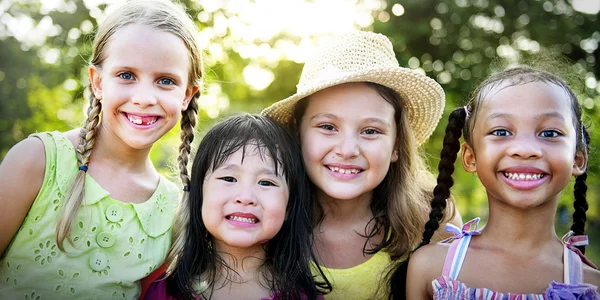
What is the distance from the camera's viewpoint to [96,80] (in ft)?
9.45

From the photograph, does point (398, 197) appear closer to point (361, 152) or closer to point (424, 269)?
point (361, 152)

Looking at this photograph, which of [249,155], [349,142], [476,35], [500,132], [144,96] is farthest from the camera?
[476,35]

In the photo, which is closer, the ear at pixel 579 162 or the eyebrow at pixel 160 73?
the ear at pixel 579 162

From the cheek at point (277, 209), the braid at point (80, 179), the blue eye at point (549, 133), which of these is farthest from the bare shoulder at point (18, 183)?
the blue eye at point (549, 133)

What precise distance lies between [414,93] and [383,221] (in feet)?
2.41

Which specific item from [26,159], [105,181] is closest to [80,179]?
[105,181]

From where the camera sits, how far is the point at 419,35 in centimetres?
646

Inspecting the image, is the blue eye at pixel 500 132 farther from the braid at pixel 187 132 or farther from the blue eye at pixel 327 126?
the braid at pixel 187 132

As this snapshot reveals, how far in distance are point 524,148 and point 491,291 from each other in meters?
0.62

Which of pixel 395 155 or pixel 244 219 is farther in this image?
pixel 395 155

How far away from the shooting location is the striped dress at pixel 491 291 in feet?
7.54

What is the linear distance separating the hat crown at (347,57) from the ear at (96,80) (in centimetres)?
106

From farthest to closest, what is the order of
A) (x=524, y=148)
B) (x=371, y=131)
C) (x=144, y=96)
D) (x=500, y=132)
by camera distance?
(x=371, y=131) → (x=144, y=96) → (x=500, y=132) → (x=524, y=148)

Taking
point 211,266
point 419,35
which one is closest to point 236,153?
point 211,266
